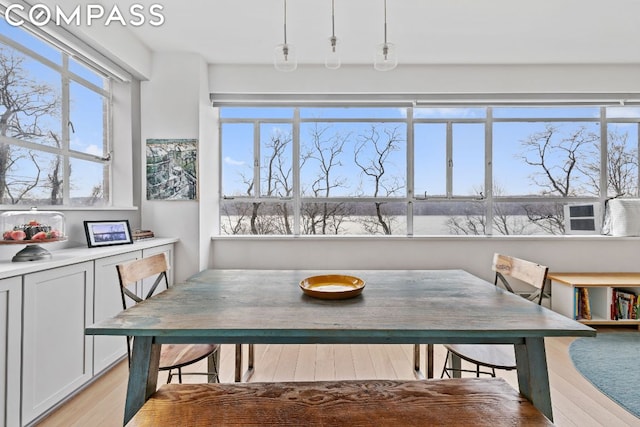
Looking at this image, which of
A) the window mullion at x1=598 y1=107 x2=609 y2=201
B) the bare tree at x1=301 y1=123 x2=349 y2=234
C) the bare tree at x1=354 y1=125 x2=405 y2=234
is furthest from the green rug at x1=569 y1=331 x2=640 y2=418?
the bare tree at x1=301 y1=123 x2=349 y2=234

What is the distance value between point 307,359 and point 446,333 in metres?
1.81

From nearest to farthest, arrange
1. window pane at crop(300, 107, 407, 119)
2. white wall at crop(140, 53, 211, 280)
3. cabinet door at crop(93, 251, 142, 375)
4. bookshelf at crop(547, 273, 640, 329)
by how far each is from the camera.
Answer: cabinet door at crop(93, 251, 142, 375) < bookshelf at crop(547, 273, 640, 329) < white wall at crop(140, 53, 211, 280) < window pane at crop(300, 107, 407, 119)

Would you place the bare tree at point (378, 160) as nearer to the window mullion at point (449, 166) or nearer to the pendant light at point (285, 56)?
the window mullion at point (449, 166)

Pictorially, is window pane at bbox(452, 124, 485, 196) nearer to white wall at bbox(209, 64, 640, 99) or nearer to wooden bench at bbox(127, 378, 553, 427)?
white wall at bbox(209, 64, 640, 99)

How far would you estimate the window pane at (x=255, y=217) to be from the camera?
3.73 meters

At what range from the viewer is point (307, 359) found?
2654mm

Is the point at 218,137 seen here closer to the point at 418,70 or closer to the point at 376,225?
the point at 376,225

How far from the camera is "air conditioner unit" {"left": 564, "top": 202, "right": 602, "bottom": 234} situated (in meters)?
3.61

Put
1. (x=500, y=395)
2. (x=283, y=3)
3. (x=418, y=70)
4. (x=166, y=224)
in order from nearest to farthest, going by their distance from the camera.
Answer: (x=500, y=395) → (x=283, y=3) → (x=166, y=224) → (x=418, y=70)

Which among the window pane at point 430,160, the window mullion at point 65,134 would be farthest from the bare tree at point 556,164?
the window mullion at point 65,134

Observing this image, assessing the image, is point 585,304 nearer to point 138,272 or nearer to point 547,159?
point 547,159

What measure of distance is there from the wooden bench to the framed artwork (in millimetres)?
2383

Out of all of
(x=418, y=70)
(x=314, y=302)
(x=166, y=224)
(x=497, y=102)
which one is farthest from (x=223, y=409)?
(x=497, y=102)

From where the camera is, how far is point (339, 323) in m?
1.18
